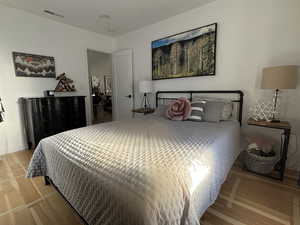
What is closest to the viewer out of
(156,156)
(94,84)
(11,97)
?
(156,156)

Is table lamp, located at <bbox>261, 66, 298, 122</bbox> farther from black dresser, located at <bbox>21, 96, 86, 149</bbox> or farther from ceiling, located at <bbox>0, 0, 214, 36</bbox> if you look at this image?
black dresser, located at <bbox>21, 96, 86, 149</bbox>

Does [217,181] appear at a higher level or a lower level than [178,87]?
lower

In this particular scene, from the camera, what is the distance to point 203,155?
1109 mm

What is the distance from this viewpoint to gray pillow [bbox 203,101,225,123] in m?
2.12

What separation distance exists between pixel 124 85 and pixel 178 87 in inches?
66.6

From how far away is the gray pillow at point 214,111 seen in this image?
83.4 inches

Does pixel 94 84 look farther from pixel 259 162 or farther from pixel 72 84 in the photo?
pixel 259 162

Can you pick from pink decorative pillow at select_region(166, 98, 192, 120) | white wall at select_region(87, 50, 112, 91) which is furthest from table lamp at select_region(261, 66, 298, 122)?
white wall at select_region(87, 50, 112, 91)

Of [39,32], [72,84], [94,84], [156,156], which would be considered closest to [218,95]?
[156,156]

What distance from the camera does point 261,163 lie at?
1.90 m

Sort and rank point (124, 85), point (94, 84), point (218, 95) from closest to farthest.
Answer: point (218, 95) → point (124, 85) → point (94, 84)

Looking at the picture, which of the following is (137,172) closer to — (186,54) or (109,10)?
(186,54)

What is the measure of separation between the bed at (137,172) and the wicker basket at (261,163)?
61 cm

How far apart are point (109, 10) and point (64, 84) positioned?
1.80 metres
